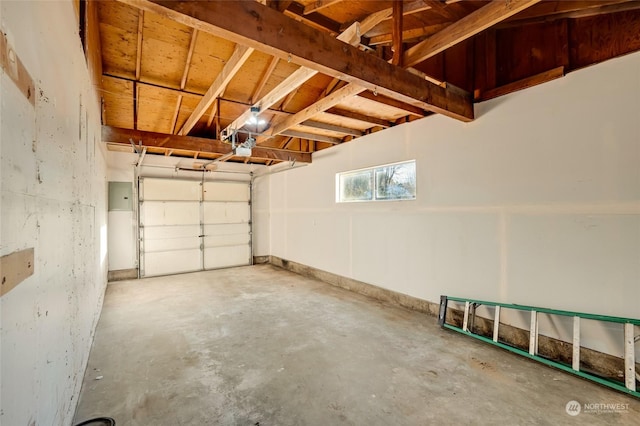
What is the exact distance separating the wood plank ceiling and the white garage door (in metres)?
2.28

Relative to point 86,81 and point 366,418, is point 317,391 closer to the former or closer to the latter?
point 366,418

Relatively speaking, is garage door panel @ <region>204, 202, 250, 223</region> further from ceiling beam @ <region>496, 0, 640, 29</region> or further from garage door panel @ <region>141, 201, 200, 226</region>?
ceiling beam @ <region>496, 0, 640, 29</region>

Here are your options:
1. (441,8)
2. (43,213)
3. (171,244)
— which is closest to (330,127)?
(441,8)

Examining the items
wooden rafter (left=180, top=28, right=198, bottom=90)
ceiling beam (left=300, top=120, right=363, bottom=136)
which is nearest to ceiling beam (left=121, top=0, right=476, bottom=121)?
ceiling beam (left=300, top=120, right=363, bottom=136)

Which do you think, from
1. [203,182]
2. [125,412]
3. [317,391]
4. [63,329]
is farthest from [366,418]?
[203,182]

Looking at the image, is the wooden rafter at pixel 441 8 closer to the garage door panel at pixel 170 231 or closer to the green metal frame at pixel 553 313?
the green metal frame at pixel 553 313

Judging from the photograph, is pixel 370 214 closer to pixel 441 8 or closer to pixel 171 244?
pixel 441 8

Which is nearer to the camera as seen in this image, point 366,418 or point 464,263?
point 366,418

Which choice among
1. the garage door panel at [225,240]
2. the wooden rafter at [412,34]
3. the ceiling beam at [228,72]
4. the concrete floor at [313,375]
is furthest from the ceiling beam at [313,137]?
the garage door panel at [225,240]

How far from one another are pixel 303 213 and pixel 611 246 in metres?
5.31

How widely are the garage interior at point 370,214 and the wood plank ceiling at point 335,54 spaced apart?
0.02 meters

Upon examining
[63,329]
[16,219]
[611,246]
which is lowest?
[63,329]

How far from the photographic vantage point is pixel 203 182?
7516mm

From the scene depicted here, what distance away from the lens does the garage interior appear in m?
1.51
